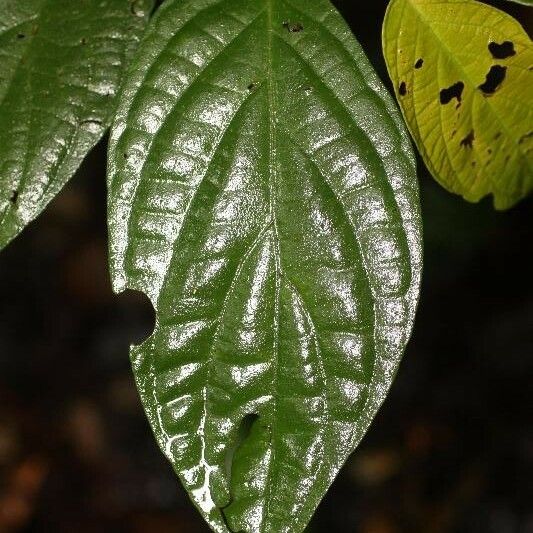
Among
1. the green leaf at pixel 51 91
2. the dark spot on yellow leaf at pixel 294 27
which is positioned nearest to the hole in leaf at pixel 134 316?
the green leaf at pixel 51 91

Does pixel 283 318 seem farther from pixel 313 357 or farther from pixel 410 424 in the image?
pixel 410 424

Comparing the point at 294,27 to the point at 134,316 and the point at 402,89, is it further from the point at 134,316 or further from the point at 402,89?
the point at 134,316

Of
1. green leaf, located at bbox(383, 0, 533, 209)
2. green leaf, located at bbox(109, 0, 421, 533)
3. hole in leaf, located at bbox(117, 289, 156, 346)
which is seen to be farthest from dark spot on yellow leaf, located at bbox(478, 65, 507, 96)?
hole in leaf, located at bbox(117, 289, 156, 346)

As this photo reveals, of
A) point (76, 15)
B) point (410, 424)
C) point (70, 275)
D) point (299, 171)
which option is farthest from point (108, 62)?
point (70, 275)

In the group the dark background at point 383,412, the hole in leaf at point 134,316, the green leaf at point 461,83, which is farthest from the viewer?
the hole in leaf at point 134,316

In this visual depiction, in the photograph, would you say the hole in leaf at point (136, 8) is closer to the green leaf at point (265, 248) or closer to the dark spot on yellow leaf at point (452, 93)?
the green leaf at point (265, 248)

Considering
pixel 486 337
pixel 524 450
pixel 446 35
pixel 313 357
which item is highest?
pixel 446 35
